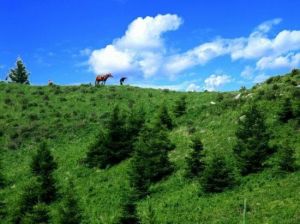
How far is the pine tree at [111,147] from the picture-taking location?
40.2 m

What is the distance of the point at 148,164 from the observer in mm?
34438

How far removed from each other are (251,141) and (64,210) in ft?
41.6

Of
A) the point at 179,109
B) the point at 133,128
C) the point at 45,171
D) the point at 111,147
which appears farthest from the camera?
the point at 179,109

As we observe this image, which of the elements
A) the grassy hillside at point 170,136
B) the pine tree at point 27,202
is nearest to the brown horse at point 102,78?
the grassy hillside at point 170,136

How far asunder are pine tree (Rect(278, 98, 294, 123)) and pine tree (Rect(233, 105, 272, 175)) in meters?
4.02

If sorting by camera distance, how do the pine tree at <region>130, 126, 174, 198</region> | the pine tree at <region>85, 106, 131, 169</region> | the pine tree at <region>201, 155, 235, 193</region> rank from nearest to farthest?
the pine tree at <region>201, 155, 235, 193</region>
the pine tree at <region>130, 126, 174, 198</region>
the pine tree at <region>85, 106, 131, 169</region>

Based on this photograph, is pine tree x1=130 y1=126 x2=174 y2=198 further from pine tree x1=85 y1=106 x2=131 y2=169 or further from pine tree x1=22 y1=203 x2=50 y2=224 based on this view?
pine tree x1=22 y1=203 x2=50 y2=224

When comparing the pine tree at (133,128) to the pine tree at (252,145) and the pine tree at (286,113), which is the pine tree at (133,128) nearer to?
the pine tree at (252,145)

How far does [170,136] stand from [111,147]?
515 centimetres

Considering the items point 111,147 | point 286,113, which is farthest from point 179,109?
point 286,113

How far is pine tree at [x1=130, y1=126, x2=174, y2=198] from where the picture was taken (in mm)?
32469

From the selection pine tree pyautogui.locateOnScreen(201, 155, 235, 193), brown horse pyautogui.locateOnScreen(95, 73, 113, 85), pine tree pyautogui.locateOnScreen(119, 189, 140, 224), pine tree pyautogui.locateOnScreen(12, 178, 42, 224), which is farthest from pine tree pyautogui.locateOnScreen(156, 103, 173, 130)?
brown horse pyautogui.locateOnScreen(95, 73, 113, 85)

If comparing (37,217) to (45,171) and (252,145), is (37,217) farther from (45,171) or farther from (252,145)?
(252,145)

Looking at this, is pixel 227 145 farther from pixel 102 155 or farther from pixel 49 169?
pixel 49 169
